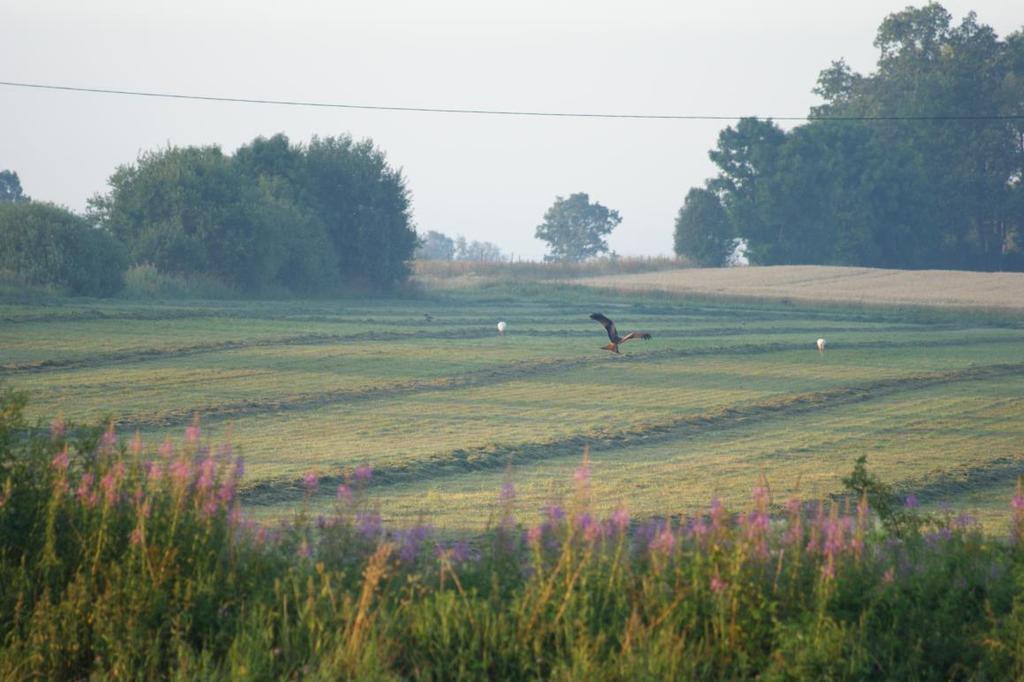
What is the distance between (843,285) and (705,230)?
107 feet

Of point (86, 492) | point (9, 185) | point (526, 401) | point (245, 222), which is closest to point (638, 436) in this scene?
point (526, 401)

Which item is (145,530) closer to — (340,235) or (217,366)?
(217,366)

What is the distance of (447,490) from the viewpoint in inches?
675

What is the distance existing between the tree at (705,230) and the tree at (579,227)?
55936 mm

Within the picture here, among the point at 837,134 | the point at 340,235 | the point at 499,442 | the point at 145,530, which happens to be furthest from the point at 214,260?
the point at 837,134

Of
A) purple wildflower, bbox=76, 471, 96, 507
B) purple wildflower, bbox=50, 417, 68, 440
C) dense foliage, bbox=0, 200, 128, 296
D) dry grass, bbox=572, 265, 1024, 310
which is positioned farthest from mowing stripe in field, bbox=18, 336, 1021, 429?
dry grass, bbox=572, 265, 1024, 310

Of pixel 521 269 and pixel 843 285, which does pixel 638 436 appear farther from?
pixel 521 269

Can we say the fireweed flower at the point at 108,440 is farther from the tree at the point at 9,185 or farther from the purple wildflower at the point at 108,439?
the tree at the point at 9,185

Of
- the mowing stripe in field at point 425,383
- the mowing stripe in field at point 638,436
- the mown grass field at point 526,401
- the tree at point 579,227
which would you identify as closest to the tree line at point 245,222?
the mown grass field at point 526,401

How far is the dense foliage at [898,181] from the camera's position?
10706cm

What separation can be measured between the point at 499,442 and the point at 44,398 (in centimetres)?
868

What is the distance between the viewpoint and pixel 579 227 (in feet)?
559

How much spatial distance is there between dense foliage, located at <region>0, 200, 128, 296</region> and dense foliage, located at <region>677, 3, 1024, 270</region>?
6735 centimetres

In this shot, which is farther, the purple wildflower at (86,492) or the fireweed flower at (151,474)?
the fireweed flower at (151,474)
